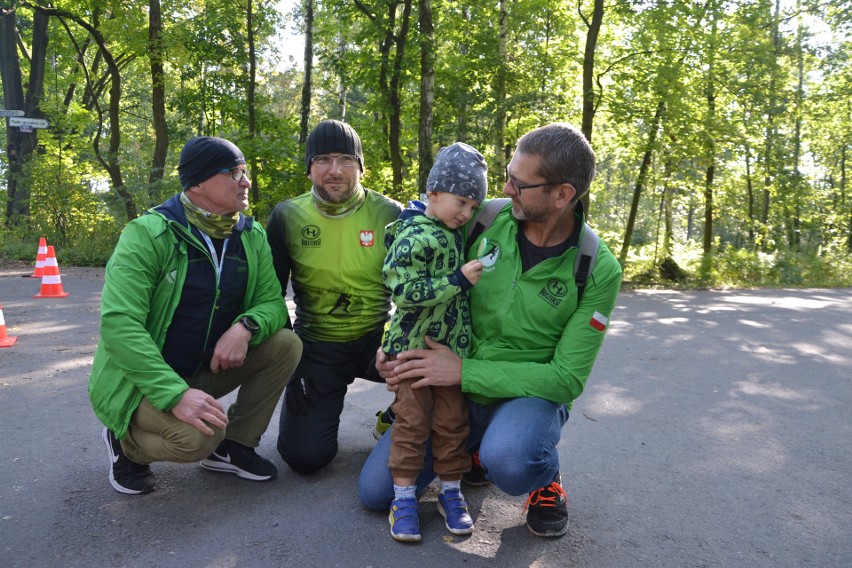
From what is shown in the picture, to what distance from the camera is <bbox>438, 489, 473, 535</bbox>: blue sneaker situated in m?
2.94

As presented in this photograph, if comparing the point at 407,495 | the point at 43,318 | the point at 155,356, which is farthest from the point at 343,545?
the point at 43,318

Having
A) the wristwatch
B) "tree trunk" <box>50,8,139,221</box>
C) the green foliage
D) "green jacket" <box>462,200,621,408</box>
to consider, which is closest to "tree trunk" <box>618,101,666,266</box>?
the green foliage

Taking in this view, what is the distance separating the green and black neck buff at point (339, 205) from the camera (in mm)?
3695

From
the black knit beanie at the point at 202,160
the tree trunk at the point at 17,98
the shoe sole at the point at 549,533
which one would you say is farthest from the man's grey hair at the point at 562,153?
the tree trunk at the point at 17,98

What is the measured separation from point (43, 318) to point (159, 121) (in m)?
8.97

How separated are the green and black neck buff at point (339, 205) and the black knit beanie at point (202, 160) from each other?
639mm

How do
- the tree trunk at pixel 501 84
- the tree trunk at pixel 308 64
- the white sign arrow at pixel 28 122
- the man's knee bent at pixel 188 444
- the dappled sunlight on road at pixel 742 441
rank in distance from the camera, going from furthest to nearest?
the tree trunk at pixel 308 64
the tree trunk at pixel 501 84
the white sign arrow at pixel 28 122
the dappled sunlight on road at pixel 742 441
the man's knee bent at pixel 188 444

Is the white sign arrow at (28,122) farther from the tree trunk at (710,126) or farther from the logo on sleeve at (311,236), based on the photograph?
the tree trunk at (710,126)

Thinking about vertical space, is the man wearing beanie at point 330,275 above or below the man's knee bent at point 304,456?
above

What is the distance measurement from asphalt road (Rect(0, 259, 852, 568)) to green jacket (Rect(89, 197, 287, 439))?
1.81 feet

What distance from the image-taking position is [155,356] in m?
2.87

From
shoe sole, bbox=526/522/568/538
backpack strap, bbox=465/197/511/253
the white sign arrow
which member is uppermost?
the white sign arrow

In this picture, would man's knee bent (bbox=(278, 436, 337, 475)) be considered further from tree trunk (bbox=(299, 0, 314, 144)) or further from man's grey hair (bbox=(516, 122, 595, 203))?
tree trunk (bbox=(299, 0, 314, 144))

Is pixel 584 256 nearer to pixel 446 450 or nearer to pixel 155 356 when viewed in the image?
pixel 446 450
